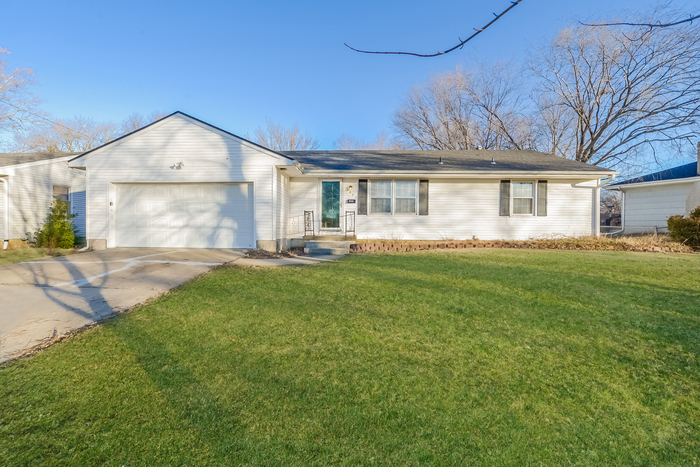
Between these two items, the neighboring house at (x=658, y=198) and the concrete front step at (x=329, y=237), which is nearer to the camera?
the concrete front step at (x=329, y=237)

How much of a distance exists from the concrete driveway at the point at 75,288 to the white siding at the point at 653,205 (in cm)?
1910

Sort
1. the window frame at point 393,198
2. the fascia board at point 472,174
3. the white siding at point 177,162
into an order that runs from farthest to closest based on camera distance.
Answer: the window frame at point 393,198, the fascia board at point 472,174, the white siding at point 177,162

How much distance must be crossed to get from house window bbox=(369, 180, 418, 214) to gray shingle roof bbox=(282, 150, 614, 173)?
25.2 inches

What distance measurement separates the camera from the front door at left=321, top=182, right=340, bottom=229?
40.8ft

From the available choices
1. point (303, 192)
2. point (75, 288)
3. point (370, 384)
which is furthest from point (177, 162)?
point (370, 384)

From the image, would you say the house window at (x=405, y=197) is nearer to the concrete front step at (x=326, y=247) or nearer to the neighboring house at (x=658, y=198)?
the concrete front step at (x=326, y=247)

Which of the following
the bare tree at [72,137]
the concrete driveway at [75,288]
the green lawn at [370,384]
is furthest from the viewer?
the bare tree at [72,137]

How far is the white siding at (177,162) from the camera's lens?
10.1 metres

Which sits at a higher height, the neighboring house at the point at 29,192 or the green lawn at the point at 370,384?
the neighboring house at the point at 29,192

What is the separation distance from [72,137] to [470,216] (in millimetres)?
31589

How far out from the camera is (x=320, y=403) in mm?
2232

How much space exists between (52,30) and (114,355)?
57.7 feet

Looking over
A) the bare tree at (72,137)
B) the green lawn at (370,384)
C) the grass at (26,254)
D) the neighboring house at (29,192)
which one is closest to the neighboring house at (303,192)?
the grass at (26,254)

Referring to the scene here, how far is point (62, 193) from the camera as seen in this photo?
565 inches
